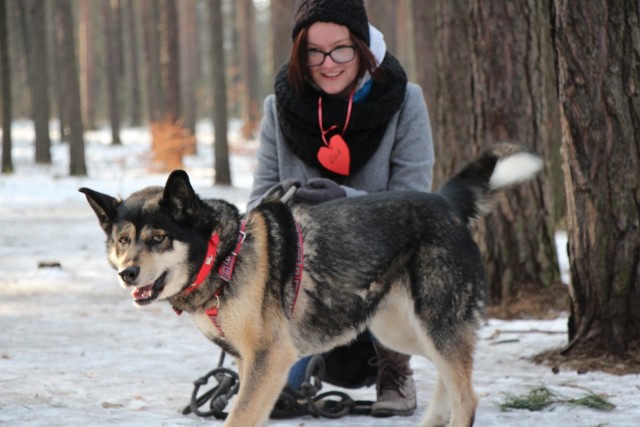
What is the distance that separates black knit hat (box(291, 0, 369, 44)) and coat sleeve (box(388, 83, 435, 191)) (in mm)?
459

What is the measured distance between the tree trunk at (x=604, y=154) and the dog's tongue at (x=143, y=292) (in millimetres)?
2838

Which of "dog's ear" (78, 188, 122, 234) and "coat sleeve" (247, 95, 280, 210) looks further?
"coat sleeve" (247, 95, 280, 210)

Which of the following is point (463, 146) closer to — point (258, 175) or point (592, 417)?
point (258, 175)

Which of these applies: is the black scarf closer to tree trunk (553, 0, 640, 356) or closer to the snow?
tree trunk (553, 0, 640, 356)

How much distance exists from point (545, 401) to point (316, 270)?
149 cm

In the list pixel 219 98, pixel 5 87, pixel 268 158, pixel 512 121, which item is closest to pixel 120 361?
pixel 268 158

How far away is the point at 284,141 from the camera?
465cm

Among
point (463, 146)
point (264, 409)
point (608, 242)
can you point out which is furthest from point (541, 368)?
point (463, 146)

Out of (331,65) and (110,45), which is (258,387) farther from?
(110,45)

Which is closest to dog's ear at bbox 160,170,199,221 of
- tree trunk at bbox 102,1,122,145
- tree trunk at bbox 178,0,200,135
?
tree trunk at bbox 178,0,200,135

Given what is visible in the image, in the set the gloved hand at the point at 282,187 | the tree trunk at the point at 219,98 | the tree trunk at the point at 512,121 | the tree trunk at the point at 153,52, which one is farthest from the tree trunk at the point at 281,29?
the tree trunk at the point at 153,52

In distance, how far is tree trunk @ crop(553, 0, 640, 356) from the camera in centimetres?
485

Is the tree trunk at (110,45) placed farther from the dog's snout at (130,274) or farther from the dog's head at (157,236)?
the dog's snout at (130,274)

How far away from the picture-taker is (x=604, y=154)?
492 centimetres
